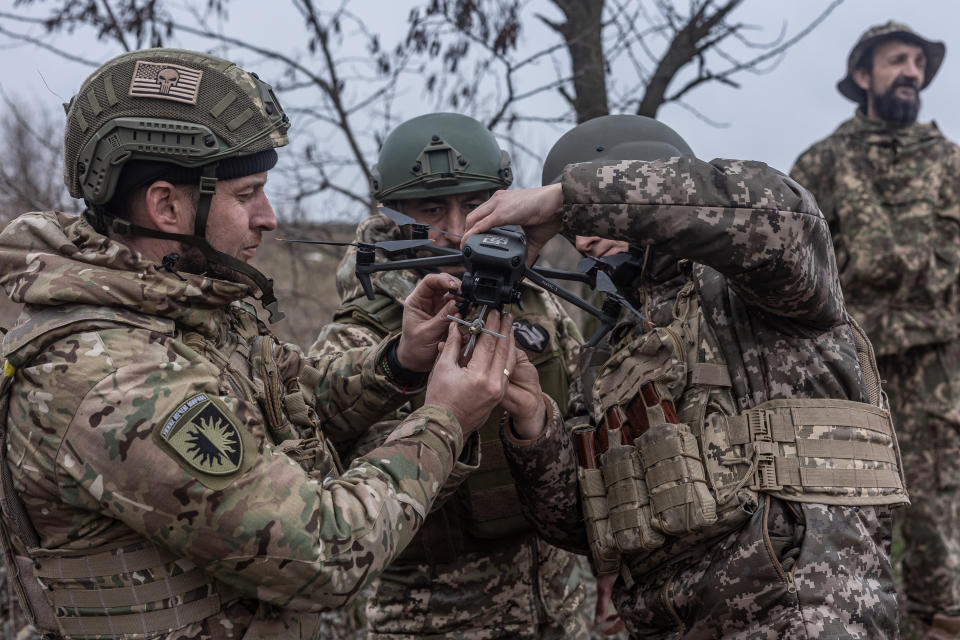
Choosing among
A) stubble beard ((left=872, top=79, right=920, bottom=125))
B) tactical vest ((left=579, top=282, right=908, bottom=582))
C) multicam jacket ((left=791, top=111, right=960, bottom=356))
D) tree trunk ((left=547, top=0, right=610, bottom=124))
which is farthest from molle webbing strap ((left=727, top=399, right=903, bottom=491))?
stubble beard ((left=872, top=79, right=920, bottom=125))

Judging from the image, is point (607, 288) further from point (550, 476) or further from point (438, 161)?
point (438, 161)

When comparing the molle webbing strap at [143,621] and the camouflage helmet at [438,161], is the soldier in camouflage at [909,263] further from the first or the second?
the molle webbing strap at [143,621]

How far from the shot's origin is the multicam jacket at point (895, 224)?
21.8 ft

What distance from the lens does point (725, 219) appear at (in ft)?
8.33

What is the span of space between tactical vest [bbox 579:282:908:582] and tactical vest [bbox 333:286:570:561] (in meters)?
0.64

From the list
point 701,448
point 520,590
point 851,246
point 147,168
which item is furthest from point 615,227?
point 851,246

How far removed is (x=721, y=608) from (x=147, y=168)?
218 cm

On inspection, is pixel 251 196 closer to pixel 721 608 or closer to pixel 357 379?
pixel 357 379

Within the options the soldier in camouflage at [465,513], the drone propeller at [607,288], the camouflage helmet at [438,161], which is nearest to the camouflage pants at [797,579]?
the drone propeller at [607,288]

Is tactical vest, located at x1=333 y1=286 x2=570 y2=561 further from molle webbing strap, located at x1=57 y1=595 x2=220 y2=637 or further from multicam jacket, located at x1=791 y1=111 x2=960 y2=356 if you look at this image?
multicam jacket, located at x1=791 y1=111 x2=960 y2=356

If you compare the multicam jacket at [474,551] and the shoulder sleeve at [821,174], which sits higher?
the shoulder sleeve at [821,174]

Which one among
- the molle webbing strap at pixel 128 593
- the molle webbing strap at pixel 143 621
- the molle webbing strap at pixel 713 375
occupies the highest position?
the molle webbing strap at pixel 713 375

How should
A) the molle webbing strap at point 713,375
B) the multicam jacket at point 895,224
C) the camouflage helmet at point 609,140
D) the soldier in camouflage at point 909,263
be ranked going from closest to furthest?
the molle webbing strap at point 713,375 < the camouflage helmet at point 609,140 < the soldier in camouflage at point 909,263 < the multicam jacket at point 895,224

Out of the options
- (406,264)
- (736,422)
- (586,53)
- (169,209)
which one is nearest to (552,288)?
(406,264)
